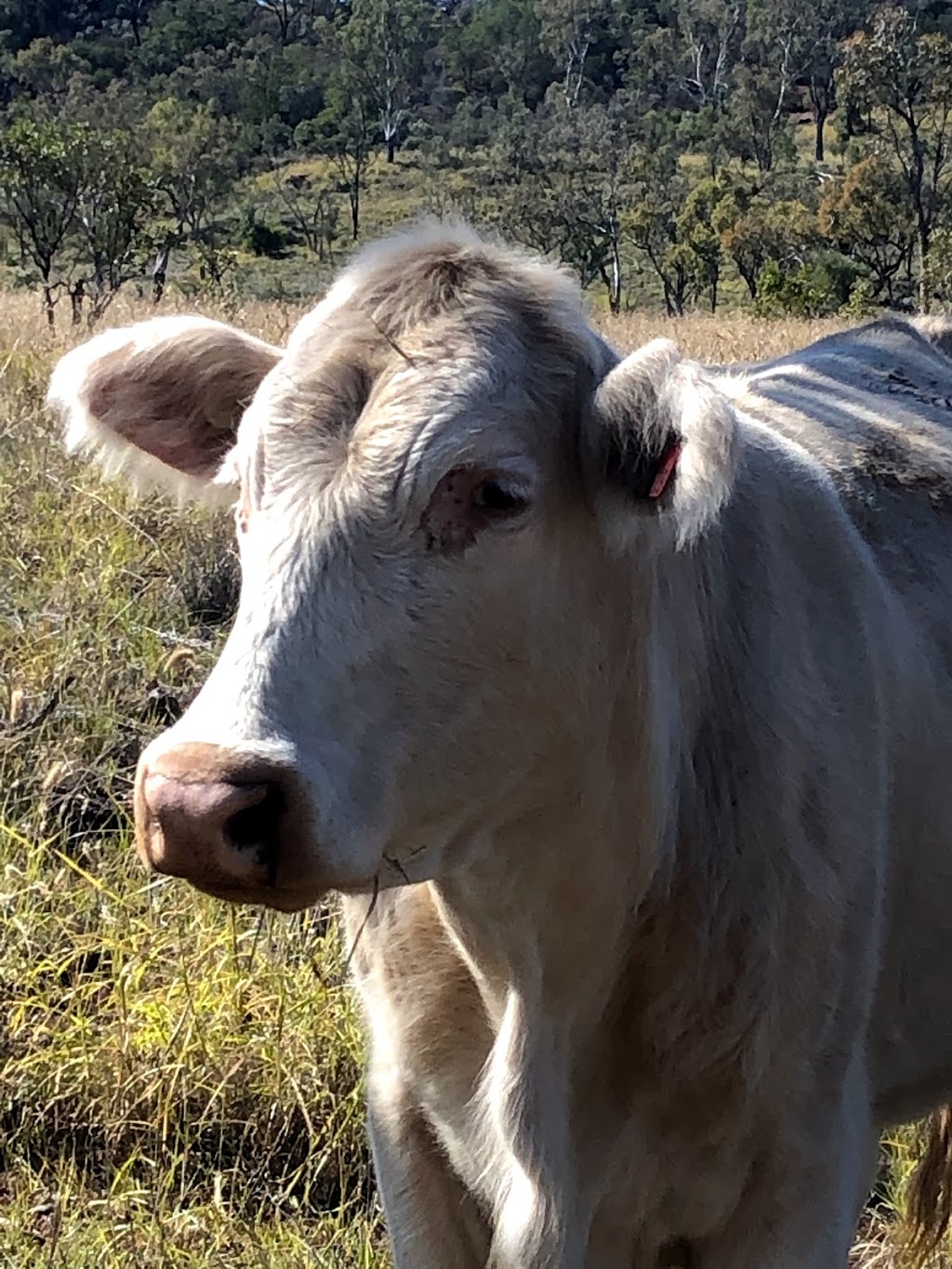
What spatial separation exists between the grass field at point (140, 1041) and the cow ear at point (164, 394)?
1374 millimetres

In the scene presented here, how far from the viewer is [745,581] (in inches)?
99.3

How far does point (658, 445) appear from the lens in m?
2.04

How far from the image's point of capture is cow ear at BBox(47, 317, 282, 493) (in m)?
2.45

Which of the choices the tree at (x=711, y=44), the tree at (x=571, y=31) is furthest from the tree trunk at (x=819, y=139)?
the tree at (x=571, y=31)

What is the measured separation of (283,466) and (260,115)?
7442 cm

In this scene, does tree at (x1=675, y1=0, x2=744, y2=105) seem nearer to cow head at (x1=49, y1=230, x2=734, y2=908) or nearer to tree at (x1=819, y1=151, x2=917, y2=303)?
tree at (x1=819, y1=151, x2=917, y2=303)

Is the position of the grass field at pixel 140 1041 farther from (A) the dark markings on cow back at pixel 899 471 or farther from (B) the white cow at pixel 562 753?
(A) the dark markings on cow back at pixel 899 471

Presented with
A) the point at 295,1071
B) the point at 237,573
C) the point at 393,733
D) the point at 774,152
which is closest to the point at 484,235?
the point at 393,733

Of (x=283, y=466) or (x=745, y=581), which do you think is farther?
(x=745, y=581)

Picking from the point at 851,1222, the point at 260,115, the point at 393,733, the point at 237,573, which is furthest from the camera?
the point at 260,115

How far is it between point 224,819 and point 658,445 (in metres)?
0.78

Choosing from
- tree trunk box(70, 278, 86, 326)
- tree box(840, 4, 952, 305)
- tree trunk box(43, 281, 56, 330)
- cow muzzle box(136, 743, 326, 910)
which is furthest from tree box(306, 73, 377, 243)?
cow muzzle box(136, 743, 326, 910)

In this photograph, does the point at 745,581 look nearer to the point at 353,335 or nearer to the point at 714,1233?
the point at 353,335

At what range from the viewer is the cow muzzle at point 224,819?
5.36ft
